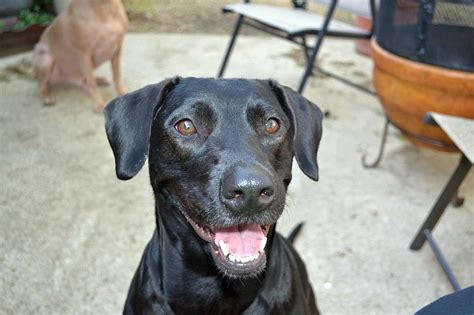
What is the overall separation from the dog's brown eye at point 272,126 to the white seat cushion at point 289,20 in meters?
2.16

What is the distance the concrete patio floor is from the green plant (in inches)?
40.9

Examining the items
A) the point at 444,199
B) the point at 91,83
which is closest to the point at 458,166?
the point at 444,199

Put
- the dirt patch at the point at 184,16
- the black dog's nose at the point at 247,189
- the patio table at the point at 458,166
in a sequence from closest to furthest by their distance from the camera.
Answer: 1. the black dog's nose at the point at 247,189
2. the patio table at the point at 458,166
3. the dirt patch at the point at 184,16

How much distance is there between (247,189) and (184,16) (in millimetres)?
6159

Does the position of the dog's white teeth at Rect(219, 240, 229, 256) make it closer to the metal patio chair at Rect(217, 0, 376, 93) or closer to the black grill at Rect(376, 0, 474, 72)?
the black grill at Rect(376, 0, 474, 72)

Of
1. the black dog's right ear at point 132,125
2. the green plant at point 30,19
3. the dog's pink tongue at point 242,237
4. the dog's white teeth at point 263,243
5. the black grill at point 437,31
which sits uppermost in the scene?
the black dog's right ear at point 132,125

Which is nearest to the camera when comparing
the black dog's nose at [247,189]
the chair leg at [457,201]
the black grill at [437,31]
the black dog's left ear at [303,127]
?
the black dog's nose at [247,189]

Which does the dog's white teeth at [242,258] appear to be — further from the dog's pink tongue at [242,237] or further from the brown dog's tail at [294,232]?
the brown dog's tail at [294,232]

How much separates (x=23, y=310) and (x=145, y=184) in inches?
48.1

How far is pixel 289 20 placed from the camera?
13.3ft

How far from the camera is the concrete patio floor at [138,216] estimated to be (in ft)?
8.05

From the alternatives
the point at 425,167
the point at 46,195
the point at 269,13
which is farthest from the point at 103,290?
the point at 269,13

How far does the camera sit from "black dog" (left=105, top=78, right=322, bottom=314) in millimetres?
1470

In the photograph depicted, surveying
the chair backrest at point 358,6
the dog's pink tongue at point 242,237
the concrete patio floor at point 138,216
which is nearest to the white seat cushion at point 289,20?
the chair backrest at point 358,6
